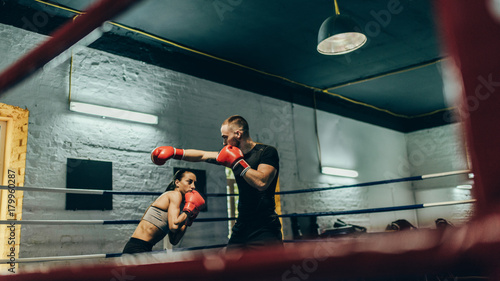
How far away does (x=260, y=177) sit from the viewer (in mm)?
2510

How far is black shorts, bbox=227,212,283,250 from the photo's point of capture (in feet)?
8.36

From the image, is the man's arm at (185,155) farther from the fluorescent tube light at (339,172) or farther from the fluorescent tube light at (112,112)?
the fluorescent tube light at (339,172)

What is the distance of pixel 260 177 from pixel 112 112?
8.03 feet

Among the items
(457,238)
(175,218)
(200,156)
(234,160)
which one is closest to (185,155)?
(200,156)

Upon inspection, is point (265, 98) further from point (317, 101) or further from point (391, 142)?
point (391, 142)

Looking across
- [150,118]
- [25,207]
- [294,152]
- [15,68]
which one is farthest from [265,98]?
[15,68]

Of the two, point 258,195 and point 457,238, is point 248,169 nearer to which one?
point 258,195

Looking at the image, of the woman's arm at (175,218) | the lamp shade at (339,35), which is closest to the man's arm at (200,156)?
the woman's arm at (175,218)

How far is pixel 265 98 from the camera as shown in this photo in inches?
243

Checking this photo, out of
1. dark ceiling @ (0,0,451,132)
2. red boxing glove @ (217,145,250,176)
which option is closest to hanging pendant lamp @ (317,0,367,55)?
dark ceiling @ (0,0,451,132)

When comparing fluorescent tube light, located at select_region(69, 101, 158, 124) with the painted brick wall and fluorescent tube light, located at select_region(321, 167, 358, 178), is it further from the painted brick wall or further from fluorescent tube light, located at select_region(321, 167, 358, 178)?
the painted brick wall

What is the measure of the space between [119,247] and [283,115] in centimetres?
319

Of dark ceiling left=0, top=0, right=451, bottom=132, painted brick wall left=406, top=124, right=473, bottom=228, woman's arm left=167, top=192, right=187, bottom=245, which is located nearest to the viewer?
woman's arm left=167, top=192, right=187, bottom=245

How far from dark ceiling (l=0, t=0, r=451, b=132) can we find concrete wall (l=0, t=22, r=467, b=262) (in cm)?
22
